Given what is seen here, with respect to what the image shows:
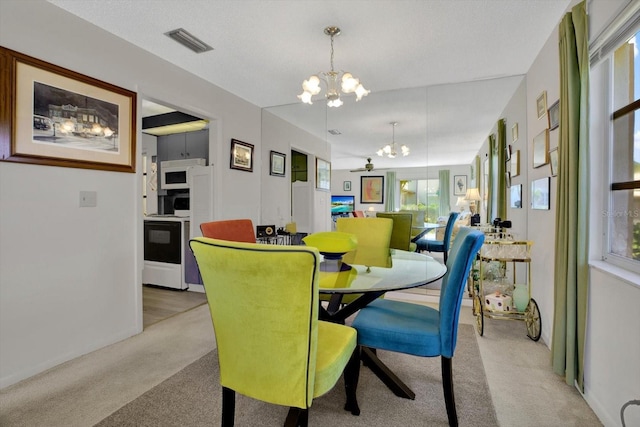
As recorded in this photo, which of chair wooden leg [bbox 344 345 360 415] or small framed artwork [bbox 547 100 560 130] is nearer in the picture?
chair wooden leg [bbox 344 345 360 415]

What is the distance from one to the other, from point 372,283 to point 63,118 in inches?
93.4

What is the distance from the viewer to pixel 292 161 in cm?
473

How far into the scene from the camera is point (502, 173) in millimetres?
3521

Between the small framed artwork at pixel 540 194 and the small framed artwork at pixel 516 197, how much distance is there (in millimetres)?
337

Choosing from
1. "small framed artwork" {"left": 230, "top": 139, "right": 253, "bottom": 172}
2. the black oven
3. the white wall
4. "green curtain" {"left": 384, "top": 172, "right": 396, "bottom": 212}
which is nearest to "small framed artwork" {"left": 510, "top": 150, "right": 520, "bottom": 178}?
"green curtain" {"left": 384, "top": 172, "right": 396, "bottom": 212}

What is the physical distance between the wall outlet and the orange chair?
0.80 metres

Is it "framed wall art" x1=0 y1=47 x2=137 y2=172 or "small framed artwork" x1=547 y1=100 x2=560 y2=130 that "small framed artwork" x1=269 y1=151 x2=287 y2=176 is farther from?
"small framed artwork" x1=547 y1=100 x2=560 y2=130

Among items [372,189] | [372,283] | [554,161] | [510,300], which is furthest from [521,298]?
[372,189]

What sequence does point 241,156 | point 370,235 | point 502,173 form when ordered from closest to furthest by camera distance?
point 370,235 < point 502,173 < point 241,156

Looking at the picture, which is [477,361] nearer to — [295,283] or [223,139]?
[295,283]

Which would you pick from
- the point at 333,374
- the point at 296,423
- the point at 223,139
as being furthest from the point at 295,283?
the point at 223,139

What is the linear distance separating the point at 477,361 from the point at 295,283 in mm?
1834

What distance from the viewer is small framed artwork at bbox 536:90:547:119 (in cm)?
247

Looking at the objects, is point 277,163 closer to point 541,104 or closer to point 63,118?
point 63,118
